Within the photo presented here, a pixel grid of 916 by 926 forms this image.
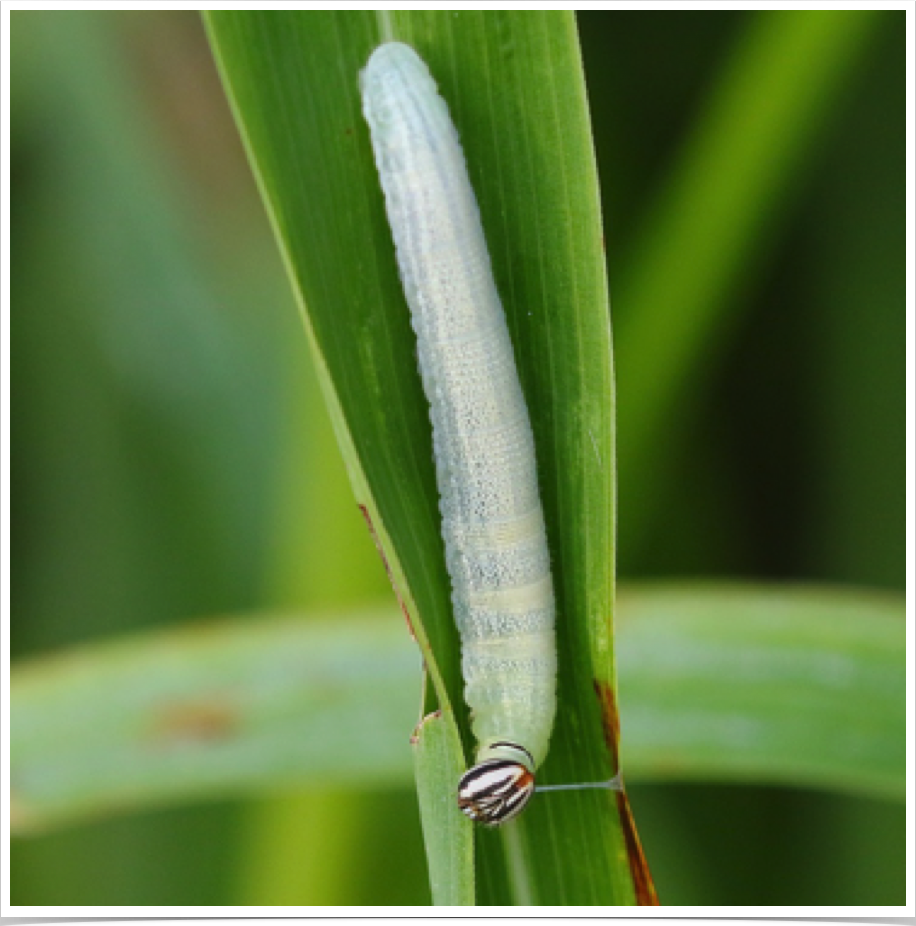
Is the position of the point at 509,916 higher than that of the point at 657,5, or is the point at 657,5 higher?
the point at 657,5

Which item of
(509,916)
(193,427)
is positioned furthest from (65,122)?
(509,916)

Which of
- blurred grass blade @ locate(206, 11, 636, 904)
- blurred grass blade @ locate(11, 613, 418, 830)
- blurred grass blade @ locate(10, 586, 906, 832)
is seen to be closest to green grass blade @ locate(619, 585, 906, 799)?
blurred grass blade @ locate(10, 586, 906, 832)

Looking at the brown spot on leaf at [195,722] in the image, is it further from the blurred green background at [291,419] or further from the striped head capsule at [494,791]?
the striped head capsule at [494,791]

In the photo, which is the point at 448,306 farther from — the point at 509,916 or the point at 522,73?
the point at 509,916

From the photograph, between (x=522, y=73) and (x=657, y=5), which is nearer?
(x=522, y=73)

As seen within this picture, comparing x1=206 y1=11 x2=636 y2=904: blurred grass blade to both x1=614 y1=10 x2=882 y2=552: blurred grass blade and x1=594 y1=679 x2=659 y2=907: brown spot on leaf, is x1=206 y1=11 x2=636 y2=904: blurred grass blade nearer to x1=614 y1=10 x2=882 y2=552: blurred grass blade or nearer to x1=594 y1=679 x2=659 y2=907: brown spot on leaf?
x1=594 y1=679 x2=659 y2=907: brown spot on leaf

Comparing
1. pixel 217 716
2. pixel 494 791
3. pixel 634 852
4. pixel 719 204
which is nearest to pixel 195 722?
pixel 217 716
